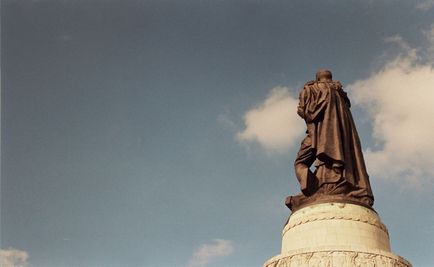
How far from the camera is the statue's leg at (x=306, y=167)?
19.3 metres

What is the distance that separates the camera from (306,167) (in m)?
20.1

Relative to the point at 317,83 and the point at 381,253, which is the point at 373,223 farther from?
the point at 317,83

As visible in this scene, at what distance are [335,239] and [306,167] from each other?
332 centimetres

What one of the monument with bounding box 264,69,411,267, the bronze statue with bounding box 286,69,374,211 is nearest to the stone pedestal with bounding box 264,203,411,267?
the monument with bounding box 264,69,411,267

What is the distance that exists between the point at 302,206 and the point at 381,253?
317 centimetres

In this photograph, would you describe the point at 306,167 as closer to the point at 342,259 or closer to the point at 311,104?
the point at 311,104

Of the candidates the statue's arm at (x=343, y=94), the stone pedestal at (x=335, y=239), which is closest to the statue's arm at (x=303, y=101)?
the statue's arm at (x=343, y=94)

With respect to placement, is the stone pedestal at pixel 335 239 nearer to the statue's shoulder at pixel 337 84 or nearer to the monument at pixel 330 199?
the monument at pixel 330 199

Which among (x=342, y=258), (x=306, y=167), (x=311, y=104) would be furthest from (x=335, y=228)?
(x=311, y=104)

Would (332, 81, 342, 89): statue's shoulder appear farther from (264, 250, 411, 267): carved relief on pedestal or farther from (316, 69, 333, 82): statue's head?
(264, 250, 411, 267): carved relief on pedestal

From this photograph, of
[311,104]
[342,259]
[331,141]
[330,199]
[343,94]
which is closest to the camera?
[342,259]

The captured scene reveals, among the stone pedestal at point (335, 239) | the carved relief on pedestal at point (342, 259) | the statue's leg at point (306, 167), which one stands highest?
the statue's leg at point (306, 167)

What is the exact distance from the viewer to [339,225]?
17.7m

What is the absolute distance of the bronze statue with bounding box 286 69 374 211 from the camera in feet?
62.4
